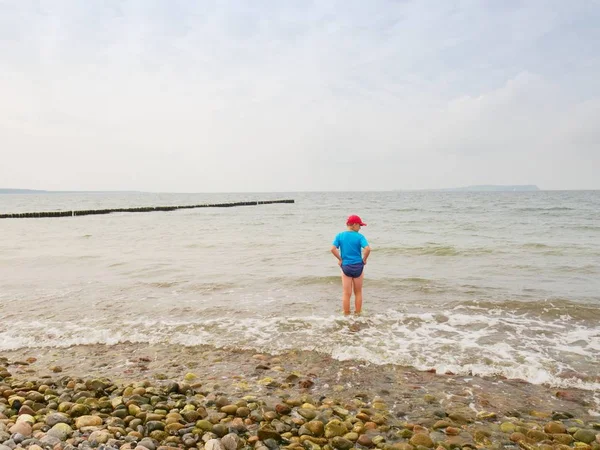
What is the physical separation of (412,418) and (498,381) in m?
1.77

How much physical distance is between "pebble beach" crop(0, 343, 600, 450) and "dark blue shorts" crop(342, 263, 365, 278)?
259cm

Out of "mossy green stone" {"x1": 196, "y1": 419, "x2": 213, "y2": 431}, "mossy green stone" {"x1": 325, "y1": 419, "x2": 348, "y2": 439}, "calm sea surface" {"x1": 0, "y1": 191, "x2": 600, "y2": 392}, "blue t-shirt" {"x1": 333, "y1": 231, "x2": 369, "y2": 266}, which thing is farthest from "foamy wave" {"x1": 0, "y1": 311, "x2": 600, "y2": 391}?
"mossy green stone" {"x1": 196, "y1": 419, "x2": 213, "y2": 431}

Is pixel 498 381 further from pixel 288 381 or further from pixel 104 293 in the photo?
pixel 104 293

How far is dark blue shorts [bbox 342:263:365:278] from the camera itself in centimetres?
850

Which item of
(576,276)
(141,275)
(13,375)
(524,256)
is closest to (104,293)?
(141,275)

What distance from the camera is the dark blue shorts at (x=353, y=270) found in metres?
8.50

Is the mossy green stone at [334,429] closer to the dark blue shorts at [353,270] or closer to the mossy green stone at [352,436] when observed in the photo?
the mossy green stone at [352,436]

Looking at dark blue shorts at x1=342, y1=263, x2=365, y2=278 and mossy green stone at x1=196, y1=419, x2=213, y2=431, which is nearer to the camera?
mossy green stone at x1=196, y1=419, x2=213, y2=431

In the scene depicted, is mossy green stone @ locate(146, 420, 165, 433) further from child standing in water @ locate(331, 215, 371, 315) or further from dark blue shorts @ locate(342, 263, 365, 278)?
dark blue shorts @ locate(342, 263, 365, 278)

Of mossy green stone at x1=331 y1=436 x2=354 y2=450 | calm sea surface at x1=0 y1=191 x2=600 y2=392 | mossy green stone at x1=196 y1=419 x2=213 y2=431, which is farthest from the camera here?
calm sea surface at x1=0 y1=191 x2=600 y2=392

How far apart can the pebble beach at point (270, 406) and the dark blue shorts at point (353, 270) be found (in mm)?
2591

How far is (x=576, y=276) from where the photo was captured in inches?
476

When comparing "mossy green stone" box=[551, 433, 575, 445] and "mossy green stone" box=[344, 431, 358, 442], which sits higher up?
"mossy green stone" box=[344, 431, 358, 442]

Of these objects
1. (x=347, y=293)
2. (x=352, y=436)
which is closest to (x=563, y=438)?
(x=352, y=436)
